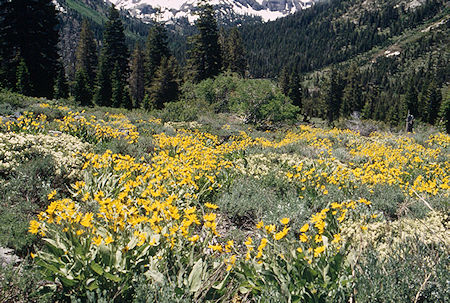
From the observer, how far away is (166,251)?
8.25 ft

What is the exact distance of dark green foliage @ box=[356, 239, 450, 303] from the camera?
1.99 metres

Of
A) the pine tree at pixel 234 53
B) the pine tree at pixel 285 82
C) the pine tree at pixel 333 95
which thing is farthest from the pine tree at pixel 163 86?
the pine tree at pixel 333 95

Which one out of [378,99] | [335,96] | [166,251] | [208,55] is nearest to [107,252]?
[166,251]

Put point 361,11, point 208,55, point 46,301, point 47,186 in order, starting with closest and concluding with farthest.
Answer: point 46,301, point 47,186, point 208,55, point 361,11

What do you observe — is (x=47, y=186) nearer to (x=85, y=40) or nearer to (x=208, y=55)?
(x=208, y=55)

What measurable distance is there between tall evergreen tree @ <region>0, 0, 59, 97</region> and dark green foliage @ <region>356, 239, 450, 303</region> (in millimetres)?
25059

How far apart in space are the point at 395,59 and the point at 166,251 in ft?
499

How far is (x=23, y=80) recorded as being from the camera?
20016 millimetres

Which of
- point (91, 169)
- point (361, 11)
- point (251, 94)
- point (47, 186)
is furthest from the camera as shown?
point (361, 11)

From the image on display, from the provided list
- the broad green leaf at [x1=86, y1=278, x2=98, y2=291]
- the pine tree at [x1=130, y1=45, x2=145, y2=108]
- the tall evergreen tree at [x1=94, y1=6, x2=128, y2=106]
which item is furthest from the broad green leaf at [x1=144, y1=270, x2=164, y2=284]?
the pine tree at [x1=130, y1=45, x2=145, y2=108]

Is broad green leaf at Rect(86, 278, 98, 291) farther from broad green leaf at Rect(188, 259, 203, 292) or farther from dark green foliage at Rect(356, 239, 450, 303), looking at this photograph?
dark green foliage at Rect(356, 239, 450, 303)

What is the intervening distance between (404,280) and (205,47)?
34795 millimetres

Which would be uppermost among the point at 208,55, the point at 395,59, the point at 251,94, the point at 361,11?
the point at 361,11

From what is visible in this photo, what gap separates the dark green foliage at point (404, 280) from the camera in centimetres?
199
